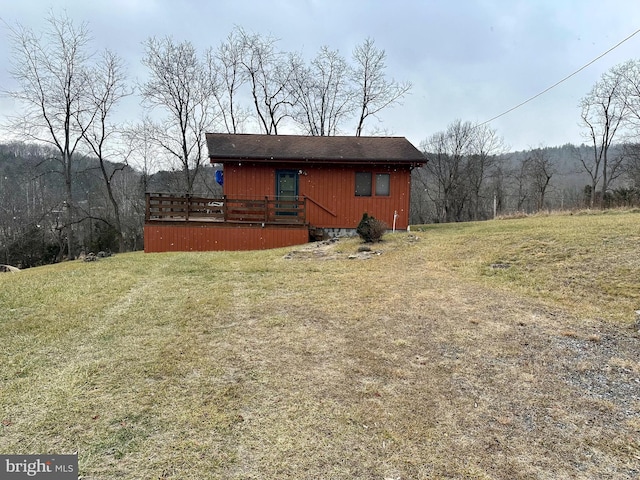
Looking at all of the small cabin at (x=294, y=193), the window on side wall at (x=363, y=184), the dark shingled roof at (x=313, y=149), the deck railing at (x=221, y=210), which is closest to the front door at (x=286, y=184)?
the small cabin at (x=294, y=193)

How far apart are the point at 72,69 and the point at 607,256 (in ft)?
78.7

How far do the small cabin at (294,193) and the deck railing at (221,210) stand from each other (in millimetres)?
34

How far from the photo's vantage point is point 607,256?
630cm

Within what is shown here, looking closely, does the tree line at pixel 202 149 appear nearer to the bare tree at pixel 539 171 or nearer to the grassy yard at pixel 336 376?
the bare tree at pixel 539 171

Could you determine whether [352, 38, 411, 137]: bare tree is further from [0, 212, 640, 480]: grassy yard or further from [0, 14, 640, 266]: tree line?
[0, 212, 640, 480]: grassy yard

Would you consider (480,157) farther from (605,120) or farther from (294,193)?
(294,193)

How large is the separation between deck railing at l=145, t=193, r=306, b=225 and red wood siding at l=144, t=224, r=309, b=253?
328mm

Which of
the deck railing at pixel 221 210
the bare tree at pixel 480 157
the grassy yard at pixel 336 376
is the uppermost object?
the bare tree at pixel 480 157

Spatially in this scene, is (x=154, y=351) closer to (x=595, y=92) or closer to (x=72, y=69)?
(x=72, y=69)

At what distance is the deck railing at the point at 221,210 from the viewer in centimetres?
1198

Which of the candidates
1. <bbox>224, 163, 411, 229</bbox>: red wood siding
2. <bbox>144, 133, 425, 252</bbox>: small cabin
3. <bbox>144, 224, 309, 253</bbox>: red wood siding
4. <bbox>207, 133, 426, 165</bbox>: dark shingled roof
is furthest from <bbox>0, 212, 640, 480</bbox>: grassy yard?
<bbox>207, 133, 426, 165</bbox>: dark shingled roof

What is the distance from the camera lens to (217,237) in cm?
1209

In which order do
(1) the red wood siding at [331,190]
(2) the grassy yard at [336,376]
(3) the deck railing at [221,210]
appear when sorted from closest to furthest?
1. (2) the grassy yard at [336,376]
2. (3) the deck railing at [221,210]
3. (1) the red wood siding at [331,190]

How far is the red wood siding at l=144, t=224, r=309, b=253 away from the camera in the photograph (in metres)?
11.9
